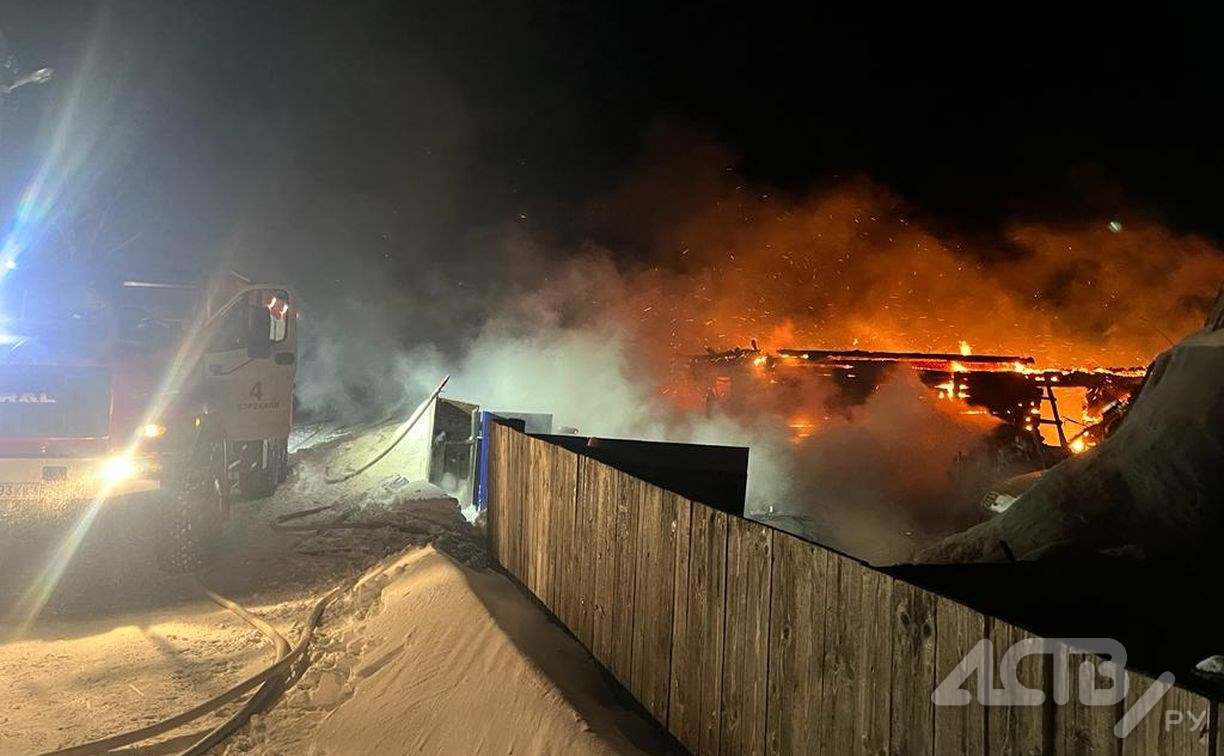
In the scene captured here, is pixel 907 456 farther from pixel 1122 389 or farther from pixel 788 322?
pixel 788 322

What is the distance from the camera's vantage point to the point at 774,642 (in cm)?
316

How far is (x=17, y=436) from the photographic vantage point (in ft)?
25.8

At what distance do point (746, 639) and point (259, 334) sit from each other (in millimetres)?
8041

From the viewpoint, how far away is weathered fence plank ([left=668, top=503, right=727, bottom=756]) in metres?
3.59

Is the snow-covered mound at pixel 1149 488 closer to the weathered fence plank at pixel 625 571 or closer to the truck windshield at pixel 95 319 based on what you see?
the weathered fence plank at pixel 625 571

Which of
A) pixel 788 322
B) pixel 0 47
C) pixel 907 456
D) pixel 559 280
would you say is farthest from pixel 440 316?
pixel 907 456

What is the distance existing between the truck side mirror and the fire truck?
14 mm

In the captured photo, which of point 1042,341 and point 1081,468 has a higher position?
point 1042,341

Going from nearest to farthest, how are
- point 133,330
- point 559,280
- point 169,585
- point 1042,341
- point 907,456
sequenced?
point 169,585
point 133,330
point 907,456
point 559,280
point 1042,341

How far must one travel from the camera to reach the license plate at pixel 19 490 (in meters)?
7.71

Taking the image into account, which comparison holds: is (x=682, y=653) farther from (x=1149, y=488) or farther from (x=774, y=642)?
(x=1149, y=488)

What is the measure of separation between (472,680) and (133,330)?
6599 millimetres

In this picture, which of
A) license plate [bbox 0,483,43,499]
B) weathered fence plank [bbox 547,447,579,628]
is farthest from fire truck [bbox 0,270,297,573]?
weathered fence plank [bbox 547,447,579,628]

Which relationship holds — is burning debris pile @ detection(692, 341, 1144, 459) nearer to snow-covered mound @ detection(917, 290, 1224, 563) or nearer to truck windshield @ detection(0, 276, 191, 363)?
snow-covered mound @ detection(917, 290, 1224, 563)
